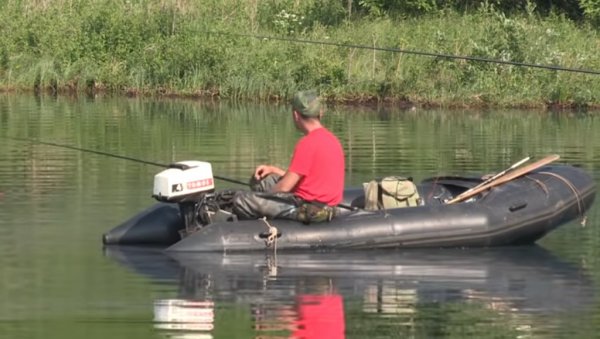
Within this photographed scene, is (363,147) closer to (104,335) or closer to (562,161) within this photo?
(562,161)

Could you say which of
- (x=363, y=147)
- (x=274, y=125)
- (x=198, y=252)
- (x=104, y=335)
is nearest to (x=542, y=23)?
(x=274, y=125)

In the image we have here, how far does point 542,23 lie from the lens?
31.9 metres

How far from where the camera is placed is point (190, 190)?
13.7m

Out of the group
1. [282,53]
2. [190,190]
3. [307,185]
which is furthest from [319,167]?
[282,53]

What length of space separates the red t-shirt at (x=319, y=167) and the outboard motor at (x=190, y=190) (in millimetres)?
675

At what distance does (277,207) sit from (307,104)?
844mm

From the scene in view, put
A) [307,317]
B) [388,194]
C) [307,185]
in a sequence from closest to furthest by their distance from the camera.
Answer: [307,317], [307,185], [388,194]

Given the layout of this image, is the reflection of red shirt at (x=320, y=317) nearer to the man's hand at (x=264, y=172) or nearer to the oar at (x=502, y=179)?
the man's hand at (x=264, y=172)

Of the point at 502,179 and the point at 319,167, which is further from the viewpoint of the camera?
the point at 502,179

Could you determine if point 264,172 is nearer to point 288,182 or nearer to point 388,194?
point 288,182

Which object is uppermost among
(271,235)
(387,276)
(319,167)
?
(319,167)

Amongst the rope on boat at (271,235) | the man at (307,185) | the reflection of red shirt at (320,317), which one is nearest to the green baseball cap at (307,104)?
the man at (307,185)

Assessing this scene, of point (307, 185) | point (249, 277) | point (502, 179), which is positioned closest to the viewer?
point (249, 277)

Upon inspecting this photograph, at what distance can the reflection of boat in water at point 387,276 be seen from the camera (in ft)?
39.5
